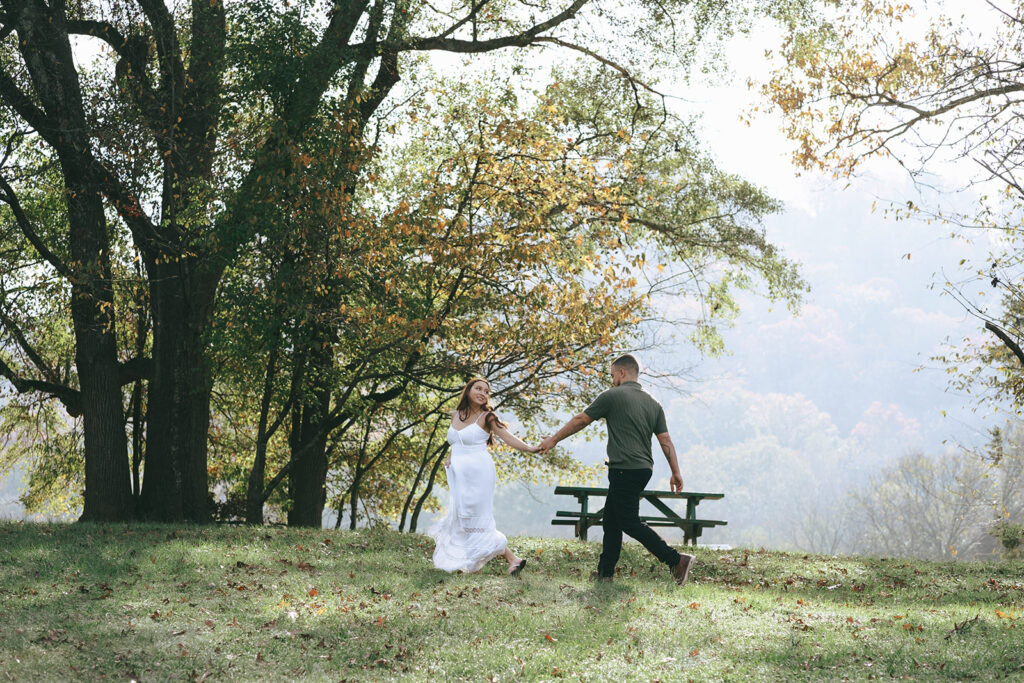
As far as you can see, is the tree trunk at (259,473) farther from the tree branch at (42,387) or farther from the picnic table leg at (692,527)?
the picnic table leg at (692,527)

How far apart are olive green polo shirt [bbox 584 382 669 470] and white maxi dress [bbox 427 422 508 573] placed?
4.52ft

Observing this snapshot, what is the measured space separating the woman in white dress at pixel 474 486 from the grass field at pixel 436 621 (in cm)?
30

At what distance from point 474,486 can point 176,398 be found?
22.4 ft

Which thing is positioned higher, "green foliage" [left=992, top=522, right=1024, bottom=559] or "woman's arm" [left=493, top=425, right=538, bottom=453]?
"woman's arm" [left=493, top=425, right=538, bottom=453]

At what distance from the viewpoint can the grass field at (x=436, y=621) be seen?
674 cm

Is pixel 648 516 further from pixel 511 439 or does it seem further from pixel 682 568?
pixel 511 439

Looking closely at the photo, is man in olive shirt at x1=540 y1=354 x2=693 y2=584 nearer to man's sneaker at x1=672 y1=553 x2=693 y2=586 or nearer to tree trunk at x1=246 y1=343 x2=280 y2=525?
man's sneaker at x1=672 y1=553 x2=693 y2=586

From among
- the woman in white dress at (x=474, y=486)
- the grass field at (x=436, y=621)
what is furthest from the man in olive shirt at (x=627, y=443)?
the woman in white dress at (x=474, y=486)

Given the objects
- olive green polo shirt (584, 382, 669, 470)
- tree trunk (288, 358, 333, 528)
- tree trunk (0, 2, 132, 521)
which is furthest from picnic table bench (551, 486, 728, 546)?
tree trunk (0, 2, 132, 521)

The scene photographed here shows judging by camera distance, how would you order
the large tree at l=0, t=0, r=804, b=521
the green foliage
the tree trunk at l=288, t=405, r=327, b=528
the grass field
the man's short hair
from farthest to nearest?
1. the tree trunk at l=288, t=405, r=327, b=528
2. the green foliage
3. the large tree at l=0, t=0, r=804, b=521
4. the man's short hair
5. the grass field

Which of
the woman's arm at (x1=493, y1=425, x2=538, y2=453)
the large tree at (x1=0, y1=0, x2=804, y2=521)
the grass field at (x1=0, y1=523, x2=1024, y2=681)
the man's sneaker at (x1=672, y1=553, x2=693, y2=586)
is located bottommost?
the grass field at (x1=0, y1=523, x2=1024, y2=681)

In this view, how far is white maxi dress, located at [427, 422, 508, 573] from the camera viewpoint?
32.6ft

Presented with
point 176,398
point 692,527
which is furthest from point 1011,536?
point 176,398

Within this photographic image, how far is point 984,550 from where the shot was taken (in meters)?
56.3
